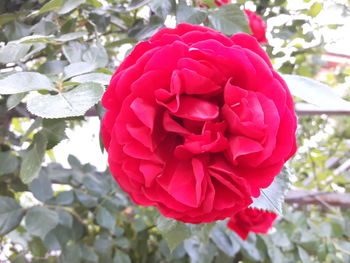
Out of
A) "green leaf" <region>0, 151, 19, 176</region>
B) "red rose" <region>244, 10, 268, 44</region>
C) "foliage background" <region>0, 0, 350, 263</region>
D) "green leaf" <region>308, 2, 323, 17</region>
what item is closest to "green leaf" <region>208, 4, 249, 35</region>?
"foliage background" <region>0, 0, 350, 263</region>

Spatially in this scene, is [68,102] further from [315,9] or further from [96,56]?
[315,9]

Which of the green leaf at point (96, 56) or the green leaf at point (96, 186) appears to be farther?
the green leaf at point (96, 186)

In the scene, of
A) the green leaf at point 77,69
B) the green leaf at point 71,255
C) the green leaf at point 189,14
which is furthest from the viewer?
the green leaf at point 71,255

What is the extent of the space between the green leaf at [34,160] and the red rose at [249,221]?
0.36 metres

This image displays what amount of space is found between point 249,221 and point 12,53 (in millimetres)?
463

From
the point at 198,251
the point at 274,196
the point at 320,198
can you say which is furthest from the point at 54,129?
the point at 320,198

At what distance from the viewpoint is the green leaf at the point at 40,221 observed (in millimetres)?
648

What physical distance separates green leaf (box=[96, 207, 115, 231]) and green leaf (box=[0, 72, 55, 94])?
1.58 ft

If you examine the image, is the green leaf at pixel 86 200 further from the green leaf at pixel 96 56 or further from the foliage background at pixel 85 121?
the green leaf at pixel 96 56

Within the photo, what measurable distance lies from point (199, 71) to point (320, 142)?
1.13 m

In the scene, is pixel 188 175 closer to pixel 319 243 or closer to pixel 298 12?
pixel 298 12

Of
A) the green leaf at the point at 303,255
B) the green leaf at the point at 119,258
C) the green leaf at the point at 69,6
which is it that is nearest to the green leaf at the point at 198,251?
the green leaf at the point at 119,258

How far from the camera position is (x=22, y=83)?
1.14 feet

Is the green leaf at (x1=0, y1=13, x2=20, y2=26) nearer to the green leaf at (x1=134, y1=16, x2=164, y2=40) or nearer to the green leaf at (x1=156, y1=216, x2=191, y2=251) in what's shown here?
the green leaf at (x1=134, y1=16, x2=164, y2=40)
